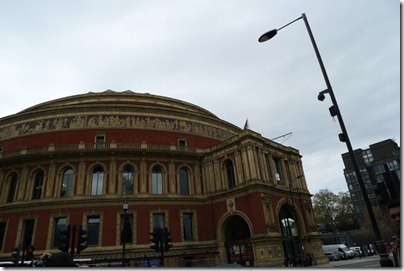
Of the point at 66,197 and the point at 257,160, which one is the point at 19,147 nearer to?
the point at 66,197

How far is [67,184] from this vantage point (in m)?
28.1

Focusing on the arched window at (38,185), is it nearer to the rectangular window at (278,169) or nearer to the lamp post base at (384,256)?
the rectangular window at (278,169)

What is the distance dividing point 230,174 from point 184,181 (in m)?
5.04

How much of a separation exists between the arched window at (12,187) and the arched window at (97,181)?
25.3 feet

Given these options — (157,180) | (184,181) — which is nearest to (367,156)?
(184,181)

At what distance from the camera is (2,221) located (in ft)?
87.6

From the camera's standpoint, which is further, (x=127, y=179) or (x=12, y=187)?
(x=127, y=179)

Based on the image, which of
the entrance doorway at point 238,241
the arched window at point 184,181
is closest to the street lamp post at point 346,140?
the entrance doorway at point 238,241

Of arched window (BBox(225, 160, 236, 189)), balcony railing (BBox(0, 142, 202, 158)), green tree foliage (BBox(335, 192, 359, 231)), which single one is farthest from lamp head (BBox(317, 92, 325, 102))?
green tree foliage (BBox(335, 192, 359, 231))

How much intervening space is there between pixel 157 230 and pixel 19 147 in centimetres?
2227

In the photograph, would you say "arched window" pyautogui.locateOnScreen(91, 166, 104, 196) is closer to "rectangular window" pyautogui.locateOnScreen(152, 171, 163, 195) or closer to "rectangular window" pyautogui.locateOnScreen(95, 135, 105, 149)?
"rectangular window" pyautogui.locateOnScreen(95, 135, 105, 149)

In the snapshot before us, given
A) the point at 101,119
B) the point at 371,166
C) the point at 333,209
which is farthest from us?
the point at 371,166

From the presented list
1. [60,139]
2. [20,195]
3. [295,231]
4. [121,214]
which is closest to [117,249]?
[121,214]

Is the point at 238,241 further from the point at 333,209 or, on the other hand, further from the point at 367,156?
the point at 367,156
